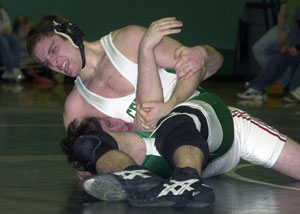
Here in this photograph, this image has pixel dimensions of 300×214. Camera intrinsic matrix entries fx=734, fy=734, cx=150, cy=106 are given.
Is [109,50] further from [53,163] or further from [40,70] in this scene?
[40,70]

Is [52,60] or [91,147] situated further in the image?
[52,60]

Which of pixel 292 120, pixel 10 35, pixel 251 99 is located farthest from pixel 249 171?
pixel 10 35

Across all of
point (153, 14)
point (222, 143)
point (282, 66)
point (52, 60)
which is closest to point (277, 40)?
point (282, 66)

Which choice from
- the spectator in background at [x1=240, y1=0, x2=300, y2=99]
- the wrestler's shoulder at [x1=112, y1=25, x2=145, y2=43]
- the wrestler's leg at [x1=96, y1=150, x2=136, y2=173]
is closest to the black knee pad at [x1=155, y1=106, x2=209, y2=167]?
the wrestler's leg at [x1=96, y1=150, x2=136, y2=173]

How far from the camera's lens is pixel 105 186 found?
2.56 m

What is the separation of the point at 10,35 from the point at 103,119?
25.9 ft

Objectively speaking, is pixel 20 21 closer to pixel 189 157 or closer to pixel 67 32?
pixel 67 32

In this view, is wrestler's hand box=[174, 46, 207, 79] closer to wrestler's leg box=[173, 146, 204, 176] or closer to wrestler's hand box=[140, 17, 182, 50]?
wrestler's hand box=[140, 17, 182, 50]

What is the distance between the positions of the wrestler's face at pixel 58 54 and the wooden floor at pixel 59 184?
487 millimetres

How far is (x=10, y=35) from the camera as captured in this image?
11008mm

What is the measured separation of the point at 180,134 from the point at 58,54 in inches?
34.2

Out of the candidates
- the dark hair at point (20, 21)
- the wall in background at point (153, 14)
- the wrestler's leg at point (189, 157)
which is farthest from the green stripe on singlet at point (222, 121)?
the wall in background at point (153, 14)

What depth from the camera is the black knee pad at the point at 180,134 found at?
2.77 m

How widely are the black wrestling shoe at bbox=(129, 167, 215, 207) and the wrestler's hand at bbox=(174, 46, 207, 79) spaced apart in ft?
2.80
